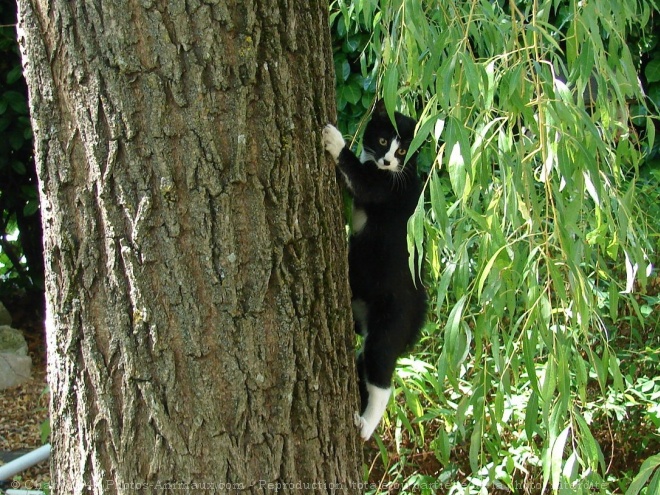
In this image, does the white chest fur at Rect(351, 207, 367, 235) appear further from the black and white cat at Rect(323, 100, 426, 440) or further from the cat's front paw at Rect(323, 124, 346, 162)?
the cat's front paw at Rect(323, 124, 346, 162)

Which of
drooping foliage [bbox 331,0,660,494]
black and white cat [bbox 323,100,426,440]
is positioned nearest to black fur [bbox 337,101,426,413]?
black and white cat [bbox 323,100,426,440]

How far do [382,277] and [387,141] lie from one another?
0.56 m

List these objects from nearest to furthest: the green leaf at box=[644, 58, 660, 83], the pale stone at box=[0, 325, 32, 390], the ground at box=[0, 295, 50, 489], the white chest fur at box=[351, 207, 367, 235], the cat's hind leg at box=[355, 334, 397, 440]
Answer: the cat's hind leg at box=[355, 334, 397, 440] → the white chest fur at box=[351, 207, 367, 235] → the ground at box=[0, 295, 50, 489] → the green leaf at box=[644, 58, 660, 83] → the pale stone at box=[0, 325, 32, 390]

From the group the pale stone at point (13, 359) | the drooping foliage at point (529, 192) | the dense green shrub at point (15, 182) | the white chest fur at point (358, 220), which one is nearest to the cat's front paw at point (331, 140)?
the drooping foliage at point (529, 192)

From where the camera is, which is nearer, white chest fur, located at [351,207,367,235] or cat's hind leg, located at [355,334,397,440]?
cat's hind leg, located at [355,334,397,440]

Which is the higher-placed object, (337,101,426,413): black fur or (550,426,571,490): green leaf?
(337,101,426,413): black fur

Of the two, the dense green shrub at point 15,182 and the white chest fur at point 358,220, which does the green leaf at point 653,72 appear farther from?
the dense green shrub at point 15,182

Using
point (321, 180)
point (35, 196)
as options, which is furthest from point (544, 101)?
point (35, 196)

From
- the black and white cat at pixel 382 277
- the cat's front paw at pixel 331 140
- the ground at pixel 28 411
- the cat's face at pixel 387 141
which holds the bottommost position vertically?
the ground at pixel 28 411

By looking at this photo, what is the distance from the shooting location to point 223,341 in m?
1.49

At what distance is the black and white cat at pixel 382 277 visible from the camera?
252cm

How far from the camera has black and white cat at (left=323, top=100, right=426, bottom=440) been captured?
99.3 inches

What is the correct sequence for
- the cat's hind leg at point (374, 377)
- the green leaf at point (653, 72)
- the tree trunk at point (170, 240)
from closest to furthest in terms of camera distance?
the tree trunk at point (170, 240) < the cat's hind leg at point (374, 377) < the green leaf at point (653, 72)

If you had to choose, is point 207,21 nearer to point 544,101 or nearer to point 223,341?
point 223,341
